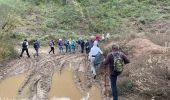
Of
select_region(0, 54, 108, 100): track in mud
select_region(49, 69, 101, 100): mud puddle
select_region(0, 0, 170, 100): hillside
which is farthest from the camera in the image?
select_region(0, 54, 108, 100): track in mud

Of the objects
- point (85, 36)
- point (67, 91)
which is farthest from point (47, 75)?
point (85, 36)

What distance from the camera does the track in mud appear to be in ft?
47.9

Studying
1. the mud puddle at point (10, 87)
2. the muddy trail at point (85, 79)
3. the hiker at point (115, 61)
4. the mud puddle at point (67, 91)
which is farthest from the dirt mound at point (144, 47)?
the mud puddle at point (10, 87)

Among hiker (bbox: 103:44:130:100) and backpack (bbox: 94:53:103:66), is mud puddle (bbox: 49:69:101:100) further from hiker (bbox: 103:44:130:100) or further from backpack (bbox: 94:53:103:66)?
hiker (bbox: 103:44:130:100)

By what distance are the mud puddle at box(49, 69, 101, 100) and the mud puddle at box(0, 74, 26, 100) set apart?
1.46 m

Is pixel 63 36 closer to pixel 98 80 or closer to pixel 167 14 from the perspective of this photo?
pixel 167 14

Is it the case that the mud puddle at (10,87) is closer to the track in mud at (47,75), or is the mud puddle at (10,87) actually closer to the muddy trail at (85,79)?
the muddy trail at (85,79)

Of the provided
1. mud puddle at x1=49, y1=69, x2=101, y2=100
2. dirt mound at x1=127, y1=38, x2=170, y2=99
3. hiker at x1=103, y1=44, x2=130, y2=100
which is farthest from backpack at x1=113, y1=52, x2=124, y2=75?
mud puddle at x1=49, y1=69, x2=101, y2=100

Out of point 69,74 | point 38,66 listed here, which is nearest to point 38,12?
point 38,66

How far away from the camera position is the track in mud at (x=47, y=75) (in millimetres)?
14594

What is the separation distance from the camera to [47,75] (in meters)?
18.3

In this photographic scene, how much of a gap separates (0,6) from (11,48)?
3700 mm

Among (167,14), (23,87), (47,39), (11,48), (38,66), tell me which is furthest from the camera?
(167,14)

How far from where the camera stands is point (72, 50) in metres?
29.8
